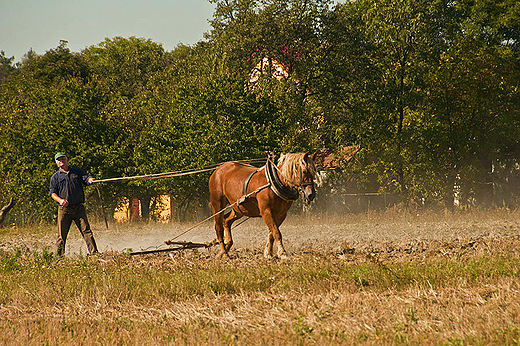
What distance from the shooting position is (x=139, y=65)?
40.9 metres

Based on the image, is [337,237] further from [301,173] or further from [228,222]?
[301,173]

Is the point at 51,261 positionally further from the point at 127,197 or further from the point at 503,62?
the point at 503,62

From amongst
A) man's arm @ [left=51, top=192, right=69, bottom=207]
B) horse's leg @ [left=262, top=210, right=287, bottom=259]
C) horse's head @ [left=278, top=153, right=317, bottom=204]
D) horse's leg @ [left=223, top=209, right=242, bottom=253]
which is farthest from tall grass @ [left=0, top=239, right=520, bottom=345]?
horse's leg @ [left=223, top=209, right=242, bottom=253]

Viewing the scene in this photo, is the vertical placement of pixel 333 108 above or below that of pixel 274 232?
above

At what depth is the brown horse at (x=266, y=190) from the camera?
9.45m

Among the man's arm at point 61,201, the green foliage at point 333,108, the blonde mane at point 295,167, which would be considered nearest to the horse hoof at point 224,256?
the blonde mane at point 295,167

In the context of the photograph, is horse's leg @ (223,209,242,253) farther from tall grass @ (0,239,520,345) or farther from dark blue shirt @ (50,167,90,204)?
dark blue shirt @ (50,167,90,204)

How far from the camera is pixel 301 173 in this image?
9.37m

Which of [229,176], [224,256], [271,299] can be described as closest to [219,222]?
[224,256]

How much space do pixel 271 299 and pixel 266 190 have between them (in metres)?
3.51

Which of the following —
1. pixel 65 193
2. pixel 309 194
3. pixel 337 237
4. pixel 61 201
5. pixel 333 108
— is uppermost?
pixel 333 108

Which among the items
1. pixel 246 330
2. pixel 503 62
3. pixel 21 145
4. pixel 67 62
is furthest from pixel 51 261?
pixel 67 62

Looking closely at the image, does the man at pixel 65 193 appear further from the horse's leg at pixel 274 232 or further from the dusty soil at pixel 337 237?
the horse's leg at pixel 274 232

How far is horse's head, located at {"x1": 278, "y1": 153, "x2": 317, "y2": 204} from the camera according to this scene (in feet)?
30.5
